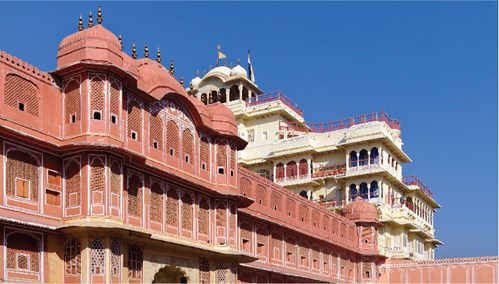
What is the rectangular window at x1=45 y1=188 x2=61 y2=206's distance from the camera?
760 inches

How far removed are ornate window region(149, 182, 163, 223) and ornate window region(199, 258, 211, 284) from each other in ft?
9.35

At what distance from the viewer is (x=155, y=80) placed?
75.0 ft

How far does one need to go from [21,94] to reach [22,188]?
2496 millimetres

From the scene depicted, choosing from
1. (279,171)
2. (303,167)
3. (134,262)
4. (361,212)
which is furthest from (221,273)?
(279,171)

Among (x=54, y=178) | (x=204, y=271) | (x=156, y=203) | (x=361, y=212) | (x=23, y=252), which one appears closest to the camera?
(x=23, y=252)

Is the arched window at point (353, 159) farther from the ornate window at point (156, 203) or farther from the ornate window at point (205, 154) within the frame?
the ornate window at point (156, 203)

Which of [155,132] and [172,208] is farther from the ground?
[155,132]

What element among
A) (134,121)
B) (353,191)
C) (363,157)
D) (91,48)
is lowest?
(353,191)

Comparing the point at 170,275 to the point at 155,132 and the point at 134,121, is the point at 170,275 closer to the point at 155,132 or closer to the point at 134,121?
the point at 155,132

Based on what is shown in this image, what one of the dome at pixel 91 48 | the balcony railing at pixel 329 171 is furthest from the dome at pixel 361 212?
the dome at pixel 91 48

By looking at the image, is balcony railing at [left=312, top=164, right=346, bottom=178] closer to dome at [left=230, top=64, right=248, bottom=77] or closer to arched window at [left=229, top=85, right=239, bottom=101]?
arched window at [left=229, top=85, right=239, bottom=101]

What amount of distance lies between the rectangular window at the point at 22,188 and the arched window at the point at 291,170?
31.5 meters

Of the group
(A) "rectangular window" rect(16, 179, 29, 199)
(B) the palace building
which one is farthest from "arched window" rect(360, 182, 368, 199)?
(A) "rectangular window" rect(16, 179, 29, 199)

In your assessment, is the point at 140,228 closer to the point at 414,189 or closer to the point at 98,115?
the point at 98,115
